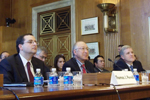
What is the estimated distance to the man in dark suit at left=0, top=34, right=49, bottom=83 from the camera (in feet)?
9.00

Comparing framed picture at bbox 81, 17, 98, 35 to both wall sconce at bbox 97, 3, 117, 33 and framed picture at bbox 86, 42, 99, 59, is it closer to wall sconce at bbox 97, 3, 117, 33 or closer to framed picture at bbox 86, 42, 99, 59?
framed picture at bbox 86, 42, 99, 59

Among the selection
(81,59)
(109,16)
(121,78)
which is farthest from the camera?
(109,16)

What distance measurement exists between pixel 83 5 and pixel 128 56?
3.30 meters

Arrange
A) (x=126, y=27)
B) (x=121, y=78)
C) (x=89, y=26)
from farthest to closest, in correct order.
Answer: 1. (x=89, y=26)
2. (x=126, y=27)
3. (x=121, y=78)

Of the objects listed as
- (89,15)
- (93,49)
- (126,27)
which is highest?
(89,15)

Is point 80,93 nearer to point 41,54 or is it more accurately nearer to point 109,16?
point 41,54

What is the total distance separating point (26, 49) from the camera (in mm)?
3113

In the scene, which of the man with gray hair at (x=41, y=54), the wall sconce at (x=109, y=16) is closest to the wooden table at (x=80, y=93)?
the man with gray hair at (x=41, y=54)

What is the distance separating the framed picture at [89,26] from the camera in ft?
22.3

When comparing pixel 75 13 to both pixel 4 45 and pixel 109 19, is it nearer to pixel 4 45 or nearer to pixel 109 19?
pixel 109 19

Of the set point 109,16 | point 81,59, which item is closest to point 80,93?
point 81,59

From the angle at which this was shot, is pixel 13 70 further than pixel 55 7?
No

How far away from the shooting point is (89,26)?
690 cm

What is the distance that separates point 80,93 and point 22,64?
154cm
